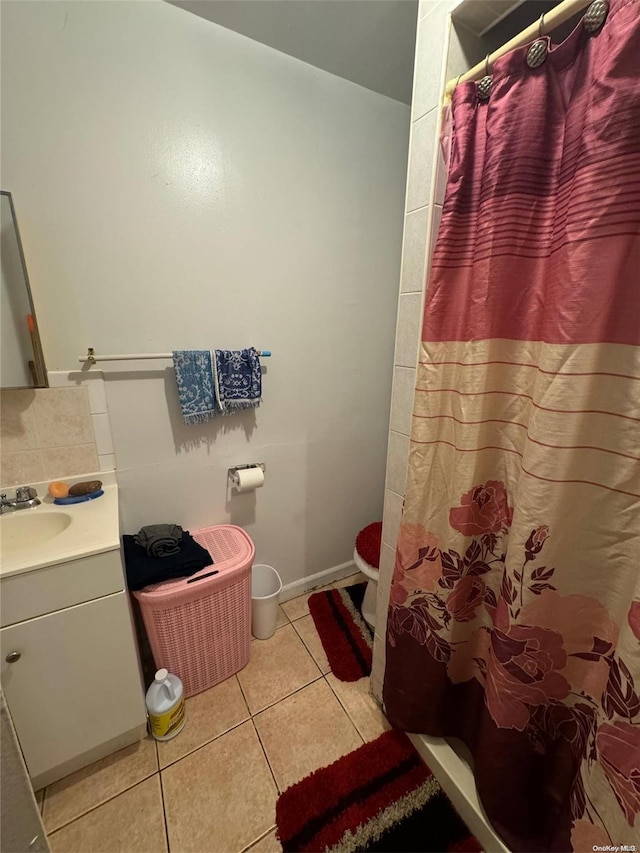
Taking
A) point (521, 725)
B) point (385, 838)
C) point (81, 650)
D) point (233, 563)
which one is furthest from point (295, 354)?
point (385, 838)

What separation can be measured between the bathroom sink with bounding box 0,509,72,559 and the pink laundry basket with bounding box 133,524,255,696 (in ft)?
1.19

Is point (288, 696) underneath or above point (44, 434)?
underneath

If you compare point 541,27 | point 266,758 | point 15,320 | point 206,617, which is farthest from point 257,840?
point 541,27

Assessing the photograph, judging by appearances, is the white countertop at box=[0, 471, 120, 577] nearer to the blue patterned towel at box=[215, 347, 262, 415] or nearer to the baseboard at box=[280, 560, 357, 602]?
the blue patterned towel at box=[215, 347, 262, 415]

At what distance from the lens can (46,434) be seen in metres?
1.16

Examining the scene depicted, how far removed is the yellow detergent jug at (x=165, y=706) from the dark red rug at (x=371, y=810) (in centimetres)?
45

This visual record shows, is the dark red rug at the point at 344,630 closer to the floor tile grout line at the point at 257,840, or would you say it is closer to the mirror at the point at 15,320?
the floor tile grout line at the point at 257,840

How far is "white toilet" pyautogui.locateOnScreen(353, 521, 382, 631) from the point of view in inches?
58.6

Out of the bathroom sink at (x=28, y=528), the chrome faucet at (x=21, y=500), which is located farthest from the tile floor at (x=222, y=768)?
the chrome faucet at (x=21, y=500)

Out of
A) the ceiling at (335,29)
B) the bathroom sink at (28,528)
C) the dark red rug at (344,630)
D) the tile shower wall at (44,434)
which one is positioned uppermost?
the ceiling at (335,29)

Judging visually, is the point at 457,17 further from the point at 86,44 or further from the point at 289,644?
the point at 289,644

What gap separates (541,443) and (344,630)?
4.68ft

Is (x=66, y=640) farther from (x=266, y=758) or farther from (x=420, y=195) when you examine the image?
(x=420, y=195)

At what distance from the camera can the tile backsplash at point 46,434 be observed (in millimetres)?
1115
